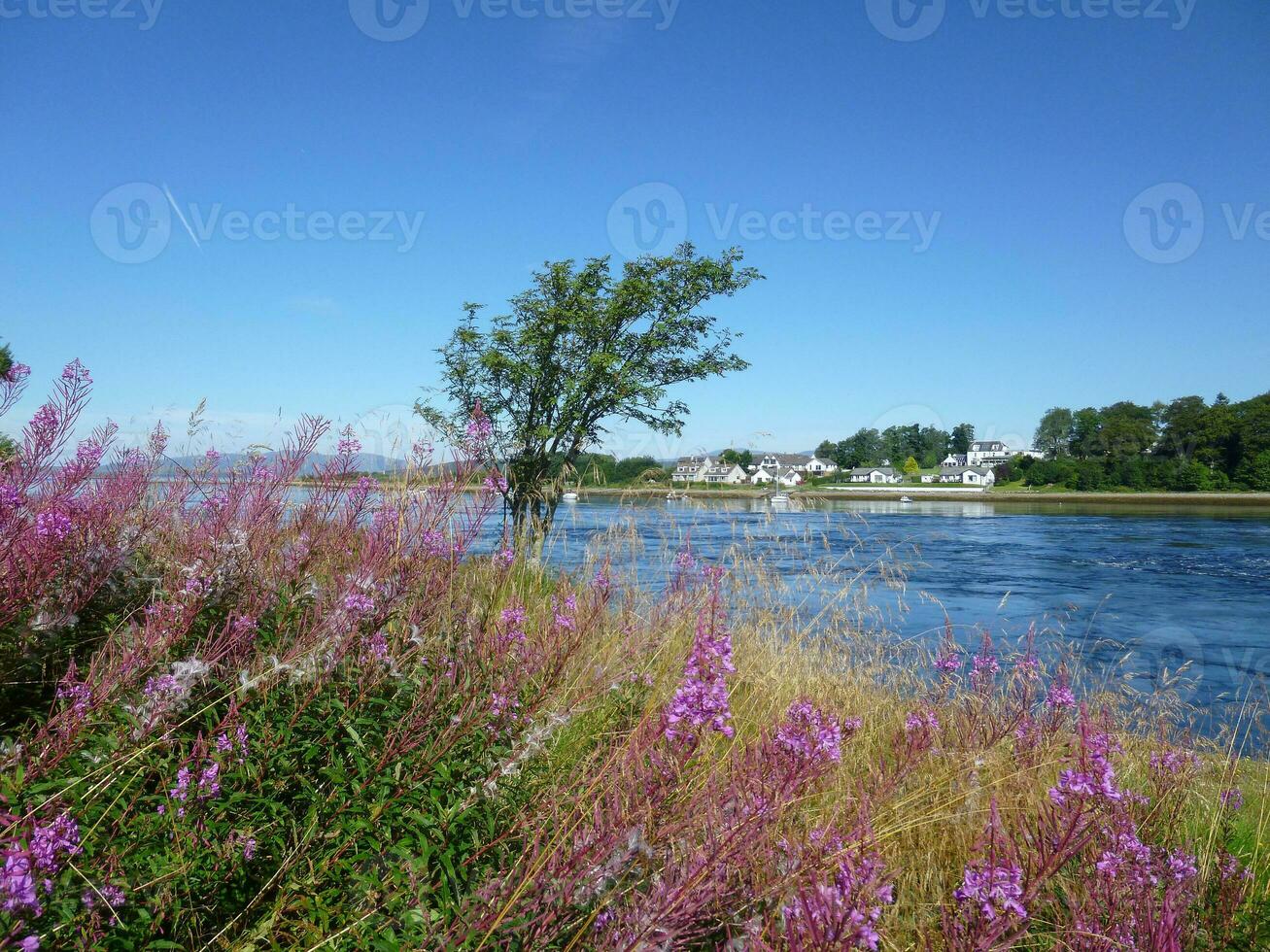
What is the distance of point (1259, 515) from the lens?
4450 centimetres

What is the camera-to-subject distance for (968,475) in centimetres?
11325

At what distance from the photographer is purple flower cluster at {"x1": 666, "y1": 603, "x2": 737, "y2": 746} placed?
6.01ft

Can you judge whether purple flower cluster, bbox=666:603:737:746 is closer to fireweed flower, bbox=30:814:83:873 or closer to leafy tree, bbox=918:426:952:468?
fireweed flower, bbox=30:814:83:873

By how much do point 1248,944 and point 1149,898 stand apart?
56 centimetres

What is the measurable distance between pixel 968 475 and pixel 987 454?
27.9 metres

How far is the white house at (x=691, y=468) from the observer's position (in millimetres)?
8087

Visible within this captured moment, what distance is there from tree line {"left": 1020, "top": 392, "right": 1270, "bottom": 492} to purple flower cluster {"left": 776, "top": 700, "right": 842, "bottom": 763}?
87122 millimetres

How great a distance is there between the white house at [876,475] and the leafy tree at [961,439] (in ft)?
86.7

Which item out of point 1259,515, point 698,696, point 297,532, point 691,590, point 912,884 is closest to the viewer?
point 698,696

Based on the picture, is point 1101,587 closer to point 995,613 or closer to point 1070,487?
point 995,613

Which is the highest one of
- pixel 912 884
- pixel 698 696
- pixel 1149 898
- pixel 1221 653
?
pixel 698 696

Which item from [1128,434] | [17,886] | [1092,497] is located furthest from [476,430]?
[1128,434]

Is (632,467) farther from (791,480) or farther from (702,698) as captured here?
(791,480)

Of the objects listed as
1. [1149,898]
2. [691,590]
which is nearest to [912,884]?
[1149,898]
